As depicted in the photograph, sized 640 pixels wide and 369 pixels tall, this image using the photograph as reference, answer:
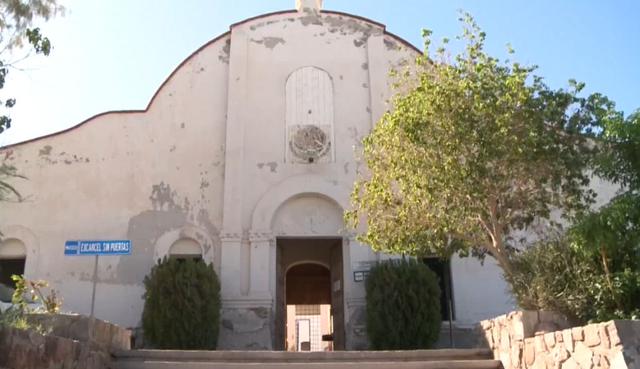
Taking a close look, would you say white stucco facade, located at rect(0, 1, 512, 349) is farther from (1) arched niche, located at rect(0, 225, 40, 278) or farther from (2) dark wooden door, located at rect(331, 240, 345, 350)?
(2) dark wooden door, located at rect(331, 240, 345, 350)

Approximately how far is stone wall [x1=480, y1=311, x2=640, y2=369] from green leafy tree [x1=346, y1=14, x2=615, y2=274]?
112cm

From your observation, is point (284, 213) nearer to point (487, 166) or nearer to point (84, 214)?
point (84, 214)

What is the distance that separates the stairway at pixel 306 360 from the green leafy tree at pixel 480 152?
143 cm

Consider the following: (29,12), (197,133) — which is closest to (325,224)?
(197,133)

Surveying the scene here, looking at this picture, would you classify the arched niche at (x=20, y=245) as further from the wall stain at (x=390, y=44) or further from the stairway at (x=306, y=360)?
the wall stain at (x=390, y=44)

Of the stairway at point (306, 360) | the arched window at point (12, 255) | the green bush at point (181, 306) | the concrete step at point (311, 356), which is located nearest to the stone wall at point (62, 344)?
the stairway at point (306, 360)

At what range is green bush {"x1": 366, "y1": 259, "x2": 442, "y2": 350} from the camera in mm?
13688

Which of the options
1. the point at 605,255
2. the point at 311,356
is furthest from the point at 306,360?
the point at 605,255

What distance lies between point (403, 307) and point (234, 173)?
5669 millimetres

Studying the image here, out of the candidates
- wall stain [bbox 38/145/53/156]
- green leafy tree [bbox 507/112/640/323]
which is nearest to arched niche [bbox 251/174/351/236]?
wall stain [bbox 38/145/53/156]

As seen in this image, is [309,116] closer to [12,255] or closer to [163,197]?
[163,197]

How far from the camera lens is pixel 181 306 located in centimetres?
1384

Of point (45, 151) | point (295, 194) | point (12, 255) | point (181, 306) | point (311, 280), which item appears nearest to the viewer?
point (181, 306)

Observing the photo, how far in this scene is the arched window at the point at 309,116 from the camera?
652 inches
